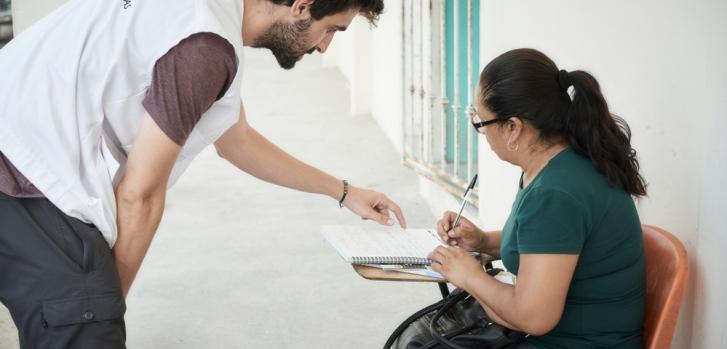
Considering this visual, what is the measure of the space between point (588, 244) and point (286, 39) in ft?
2.59

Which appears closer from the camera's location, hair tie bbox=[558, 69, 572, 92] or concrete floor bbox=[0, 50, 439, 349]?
hair tie bbox=[558, 69, 572, 92]

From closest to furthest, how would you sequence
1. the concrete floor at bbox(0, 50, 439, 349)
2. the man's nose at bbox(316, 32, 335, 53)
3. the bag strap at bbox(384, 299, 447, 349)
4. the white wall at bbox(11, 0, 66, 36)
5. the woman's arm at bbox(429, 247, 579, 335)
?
1. the woman's arm at bbox(429, 247, 579, 335)
2. the man's nose at bbox(316, 32, 335, 53)
3. the bag strap at bbox(384, 299, 447, 349)
4. the concrete floor at bbox(0, 50, 439, 349)
5. the white wall at bbox(11, 0, 66, 36)

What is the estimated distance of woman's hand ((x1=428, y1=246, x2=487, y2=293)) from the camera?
1.97 metres

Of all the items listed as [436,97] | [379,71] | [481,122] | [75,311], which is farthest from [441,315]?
[379,71]

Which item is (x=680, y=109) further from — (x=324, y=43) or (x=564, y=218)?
(x=324, y=43)

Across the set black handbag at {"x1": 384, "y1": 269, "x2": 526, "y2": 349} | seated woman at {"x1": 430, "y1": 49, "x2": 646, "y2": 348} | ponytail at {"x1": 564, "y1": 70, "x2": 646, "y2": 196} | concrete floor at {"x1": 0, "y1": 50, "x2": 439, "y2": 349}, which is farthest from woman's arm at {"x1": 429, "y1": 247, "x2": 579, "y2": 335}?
concrete floor at {"x1": 0, "y1": 50, "x2": 439, "y2": 349}

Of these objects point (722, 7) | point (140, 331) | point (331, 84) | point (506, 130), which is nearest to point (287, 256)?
point (140, 331)

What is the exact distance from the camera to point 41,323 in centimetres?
174

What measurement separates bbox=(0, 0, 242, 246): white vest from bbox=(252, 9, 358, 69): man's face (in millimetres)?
159

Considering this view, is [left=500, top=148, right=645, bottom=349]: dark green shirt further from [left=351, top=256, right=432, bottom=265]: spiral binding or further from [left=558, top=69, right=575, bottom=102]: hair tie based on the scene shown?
[left=351, top=256, right=432, bottom=265]: spiral binding

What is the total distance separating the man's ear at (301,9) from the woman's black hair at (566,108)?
1.38 feet

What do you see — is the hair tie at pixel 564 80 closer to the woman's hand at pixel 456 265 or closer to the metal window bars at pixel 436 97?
the woman's hand at pixel 456 265

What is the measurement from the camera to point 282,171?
97.2 inches

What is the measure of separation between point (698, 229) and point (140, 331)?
2.44 m
